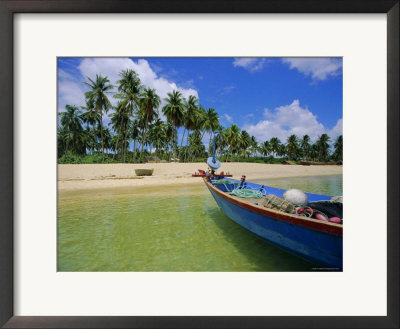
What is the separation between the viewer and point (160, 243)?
3240 mm

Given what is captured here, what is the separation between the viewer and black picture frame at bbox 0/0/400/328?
181cm

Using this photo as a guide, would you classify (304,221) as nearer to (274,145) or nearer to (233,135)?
(233,135)

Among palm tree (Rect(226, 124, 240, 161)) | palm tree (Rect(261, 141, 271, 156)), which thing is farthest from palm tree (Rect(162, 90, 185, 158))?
palm tree (Rect(261, 141, 271, 156))

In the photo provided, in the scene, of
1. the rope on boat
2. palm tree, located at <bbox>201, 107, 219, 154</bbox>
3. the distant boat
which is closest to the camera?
the rope on boat

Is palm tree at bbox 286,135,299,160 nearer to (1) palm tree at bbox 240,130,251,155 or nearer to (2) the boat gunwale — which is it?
(1) palm tree at bbox 240,130,251,155

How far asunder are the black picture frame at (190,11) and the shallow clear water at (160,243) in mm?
470

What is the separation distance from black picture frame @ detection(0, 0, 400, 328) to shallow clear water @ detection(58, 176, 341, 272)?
0.47m

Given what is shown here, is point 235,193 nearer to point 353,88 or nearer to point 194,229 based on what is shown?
point 194,229

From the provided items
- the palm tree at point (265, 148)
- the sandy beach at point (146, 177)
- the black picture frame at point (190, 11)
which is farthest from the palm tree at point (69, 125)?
the palm tree at point (265, 148)

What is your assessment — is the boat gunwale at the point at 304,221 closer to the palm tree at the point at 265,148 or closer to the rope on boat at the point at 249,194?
the rope on boat at the point at 249,194

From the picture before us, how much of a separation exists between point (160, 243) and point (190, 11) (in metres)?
3.29

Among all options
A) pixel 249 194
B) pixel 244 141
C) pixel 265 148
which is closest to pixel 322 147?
pixel 265 148

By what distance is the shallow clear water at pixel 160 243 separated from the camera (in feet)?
8.39

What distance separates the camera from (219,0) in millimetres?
1926
